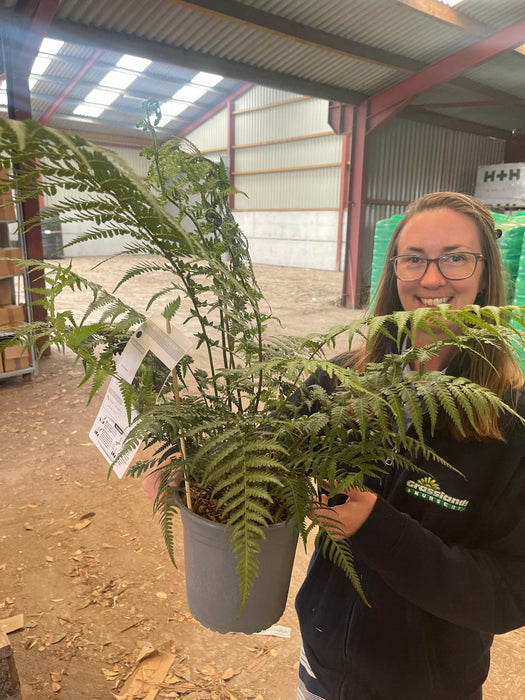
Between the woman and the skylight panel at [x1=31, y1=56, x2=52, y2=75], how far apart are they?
13920 mm

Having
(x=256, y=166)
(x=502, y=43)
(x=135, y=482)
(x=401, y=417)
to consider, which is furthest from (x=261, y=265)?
(x=401, y=417)

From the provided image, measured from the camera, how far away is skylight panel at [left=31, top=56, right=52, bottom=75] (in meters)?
12.1

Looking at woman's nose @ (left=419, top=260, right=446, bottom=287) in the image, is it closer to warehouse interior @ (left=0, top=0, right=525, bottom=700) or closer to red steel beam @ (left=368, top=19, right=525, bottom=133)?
warehouse interior @ (left=0, top=0, right=525, bottom=700)

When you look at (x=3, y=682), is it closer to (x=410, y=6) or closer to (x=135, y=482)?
(x=135, y=482)

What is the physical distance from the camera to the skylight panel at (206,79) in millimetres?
14180

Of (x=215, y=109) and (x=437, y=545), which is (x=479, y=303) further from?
(x=215, y=109)

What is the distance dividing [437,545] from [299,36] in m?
6.09

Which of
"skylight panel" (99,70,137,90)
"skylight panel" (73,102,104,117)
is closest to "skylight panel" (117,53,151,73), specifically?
"skylight panel" (99,70,137,90)

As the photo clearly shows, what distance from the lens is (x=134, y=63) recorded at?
1261 centimetres

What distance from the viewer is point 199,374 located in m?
0.91

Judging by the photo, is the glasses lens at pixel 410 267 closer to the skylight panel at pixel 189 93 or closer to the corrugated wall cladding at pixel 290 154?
the corrugated wall cladding at pixel 290 154

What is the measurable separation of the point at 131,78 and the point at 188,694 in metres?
14.9

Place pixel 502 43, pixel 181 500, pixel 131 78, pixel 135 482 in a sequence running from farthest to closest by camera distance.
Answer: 1. pixel 131 78
2. pixel 502 43
3. pixel 135 482
4. pixel 181 500

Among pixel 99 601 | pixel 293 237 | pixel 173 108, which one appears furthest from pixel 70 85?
pixel 99 601
